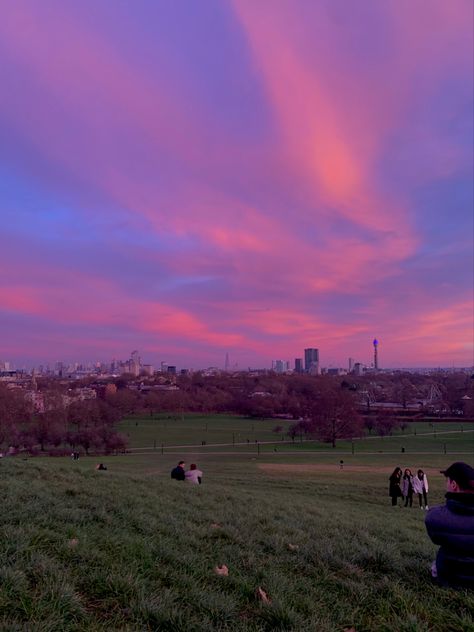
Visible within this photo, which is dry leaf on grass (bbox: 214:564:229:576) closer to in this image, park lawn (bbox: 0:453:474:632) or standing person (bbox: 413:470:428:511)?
park lawn (bbox: 0:453:474:632)

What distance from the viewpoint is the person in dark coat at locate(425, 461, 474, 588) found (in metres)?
4.34

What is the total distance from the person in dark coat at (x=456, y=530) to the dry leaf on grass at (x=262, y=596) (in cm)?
158

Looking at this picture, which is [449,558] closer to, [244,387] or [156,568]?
[156,568]

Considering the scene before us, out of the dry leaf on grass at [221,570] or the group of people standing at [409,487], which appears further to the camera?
the group of people standing at [409,487]

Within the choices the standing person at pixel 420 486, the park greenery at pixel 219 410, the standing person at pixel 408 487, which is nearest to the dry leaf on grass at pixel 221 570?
the standing person at pixel 408 487

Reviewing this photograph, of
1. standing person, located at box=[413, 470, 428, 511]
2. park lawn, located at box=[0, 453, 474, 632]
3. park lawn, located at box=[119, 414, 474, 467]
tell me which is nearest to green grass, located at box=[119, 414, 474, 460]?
park lawn, located at box=[119, 414, 474, 467]

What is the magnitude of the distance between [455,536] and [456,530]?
0.05 meters

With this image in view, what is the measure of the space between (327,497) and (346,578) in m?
13.1

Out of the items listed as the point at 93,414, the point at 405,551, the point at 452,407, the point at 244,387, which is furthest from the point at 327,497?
the point at 244,387

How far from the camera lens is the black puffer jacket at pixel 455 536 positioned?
4.33m

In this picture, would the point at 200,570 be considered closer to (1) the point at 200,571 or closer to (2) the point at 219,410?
(1) the point at 200,571

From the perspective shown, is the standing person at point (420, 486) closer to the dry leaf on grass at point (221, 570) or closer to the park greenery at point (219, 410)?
the dry leaf on grass at point (221, 570)

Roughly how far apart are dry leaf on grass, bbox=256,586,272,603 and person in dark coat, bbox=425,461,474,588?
5.17 ft

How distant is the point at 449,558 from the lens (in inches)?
177
